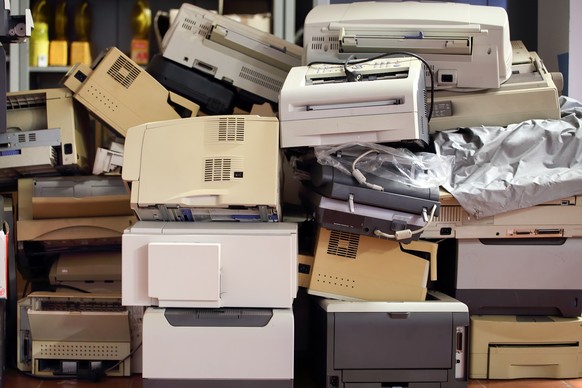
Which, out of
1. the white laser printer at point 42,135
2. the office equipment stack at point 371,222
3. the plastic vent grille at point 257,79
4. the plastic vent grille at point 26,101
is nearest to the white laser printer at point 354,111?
the office equipment stack at point 371,222

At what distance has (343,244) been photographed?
252cm

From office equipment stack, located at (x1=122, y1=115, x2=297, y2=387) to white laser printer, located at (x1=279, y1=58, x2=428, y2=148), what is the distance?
0.26 feet

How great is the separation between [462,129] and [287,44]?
2.62 ft

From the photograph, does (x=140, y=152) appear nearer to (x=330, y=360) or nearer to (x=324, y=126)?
(x=324, y=126)

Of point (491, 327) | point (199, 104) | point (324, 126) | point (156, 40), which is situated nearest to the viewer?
point (324, 126)

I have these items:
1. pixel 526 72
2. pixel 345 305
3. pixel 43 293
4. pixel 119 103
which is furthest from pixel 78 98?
pixel 526 72

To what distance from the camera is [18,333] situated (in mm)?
2723

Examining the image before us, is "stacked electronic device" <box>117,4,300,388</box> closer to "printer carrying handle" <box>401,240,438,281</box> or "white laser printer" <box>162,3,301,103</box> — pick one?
"printer carrying handle" <box>401,240,438,281</box>

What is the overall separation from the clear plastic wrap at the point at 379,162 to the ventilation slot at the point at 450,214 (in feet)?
0.43

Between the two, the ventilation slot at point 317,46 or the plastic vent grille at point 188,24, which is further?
the plastic vent grille at point 188,24

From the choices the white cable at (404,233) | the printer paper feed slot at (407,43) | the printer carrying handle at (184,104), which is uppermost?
the printer paper feed slot at (407,43)

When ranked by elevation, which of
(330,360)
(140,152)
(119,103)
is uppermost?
(119,103)

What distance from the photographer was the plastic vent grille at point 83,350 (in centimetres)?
266

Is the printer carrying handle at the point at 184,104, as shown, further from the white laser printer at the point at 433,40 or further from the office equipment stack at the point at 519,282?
the office equipment stack at the point at 519,282
